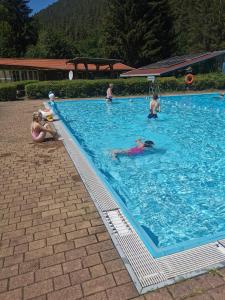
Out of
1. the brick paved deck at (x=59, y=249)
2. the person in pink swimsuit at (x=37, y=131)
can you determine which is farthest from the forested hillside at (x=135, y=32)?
the brick paved deck at (x=59, y=249)

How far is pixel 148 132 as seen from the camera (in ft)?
40.8

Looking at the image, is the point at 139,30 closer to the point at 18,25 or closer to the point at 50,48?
the point at 50,48

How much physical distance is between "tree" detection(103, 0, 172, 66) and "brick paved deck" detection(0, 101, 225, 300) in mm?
39736

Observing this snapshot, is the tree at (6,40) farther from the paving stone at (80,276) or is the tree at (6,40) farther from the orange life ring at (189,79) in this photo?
the paving stone at (80,276)

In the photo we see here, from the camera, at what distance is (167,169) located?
7.84m

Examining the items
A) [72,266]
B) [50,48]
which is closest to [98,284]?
[72,266]

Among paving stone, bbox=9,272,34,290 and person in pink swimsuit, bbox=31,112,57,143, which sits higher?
person in pink swimsuit, bbox=31,112,57,143

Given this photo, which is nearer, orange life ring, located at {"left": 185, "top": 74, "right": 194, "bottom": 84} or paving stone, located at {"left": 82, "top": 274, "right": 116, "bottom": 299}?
paving stone, located at {"left": 82, "top": 274, "right": 116, "bottom": 299}

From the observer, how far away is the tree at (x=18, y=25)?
181 feet

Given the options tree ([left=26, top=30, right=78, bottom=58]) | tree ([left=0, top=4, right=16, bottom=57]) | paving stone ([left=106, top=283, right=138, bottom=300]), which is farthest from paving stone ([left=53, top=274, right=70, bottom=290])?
tree ([left=0, top=4, right=16, bottom=57])

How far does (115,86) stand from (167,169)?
17046 mm

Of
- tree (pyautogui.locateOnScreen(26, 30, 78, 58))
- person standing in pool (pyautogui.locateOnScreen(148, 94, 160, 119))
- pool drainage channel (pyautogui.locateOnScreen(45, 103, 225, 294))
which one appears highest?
tree (pyautogui.locateOnScreen(26, 30, 78, 58))

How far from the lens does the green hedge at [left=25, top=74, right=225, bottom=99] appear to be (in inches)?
873

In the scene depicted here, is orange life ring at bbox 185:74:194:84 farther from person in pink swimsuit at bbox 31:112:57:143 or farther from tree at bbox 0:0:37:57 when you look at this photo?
tree at bbox 0:0:37:57
